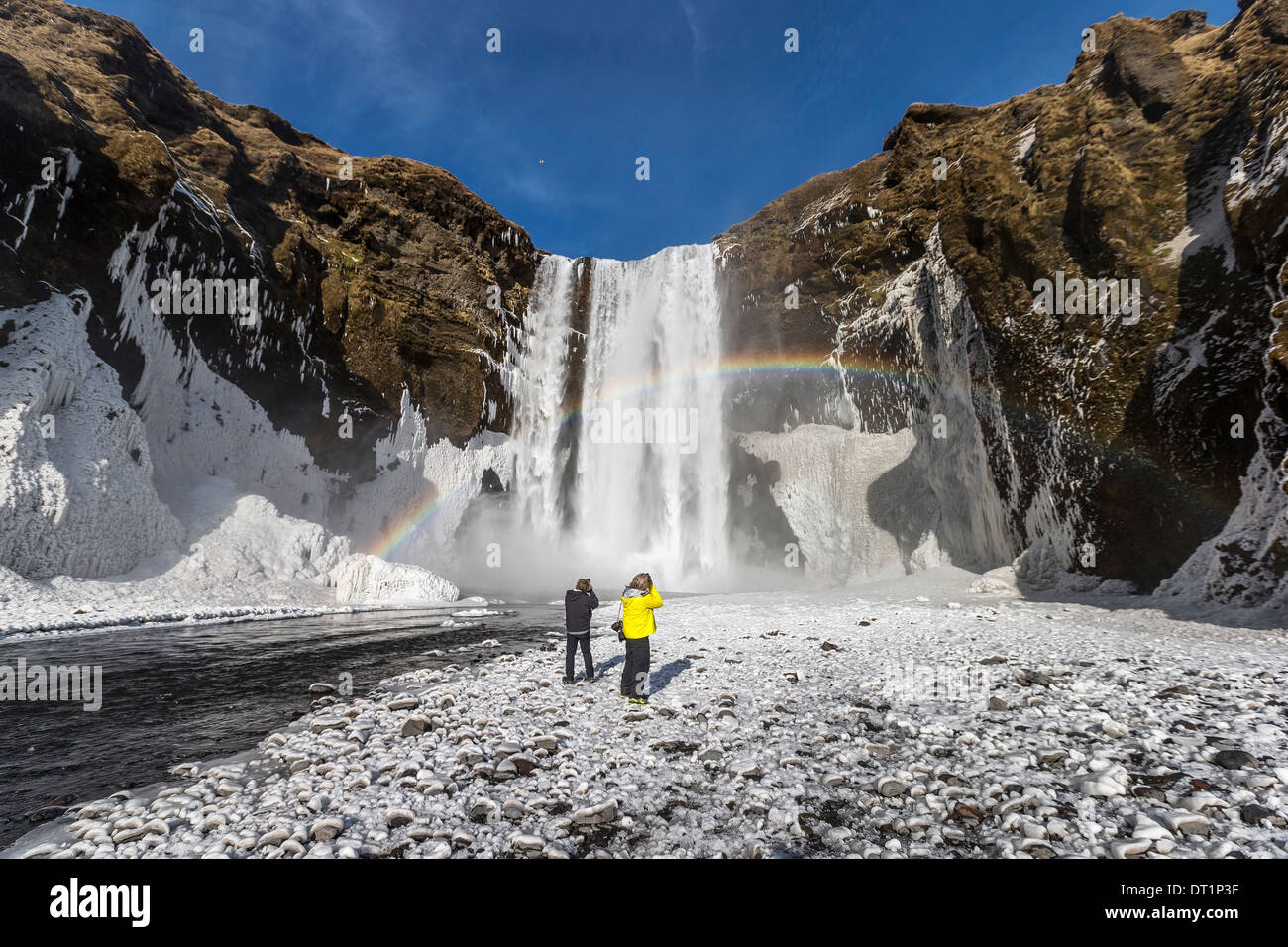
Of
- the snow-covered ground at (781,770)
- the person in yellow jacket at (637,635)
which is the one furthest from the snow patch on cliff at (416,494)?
the person in yellow jacket at (637,635)

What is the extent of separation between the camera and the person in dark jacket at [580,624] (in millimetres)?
9125

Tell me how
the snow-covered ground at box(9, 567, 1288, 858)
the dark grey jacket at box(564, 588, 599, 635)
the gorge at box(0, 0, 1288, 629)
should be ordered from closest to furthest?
1. the snow-covered ground at box(9, 567, 1288, 858)
2. the dark grey jacket at box(564, 588, 599, 635)
3. the gorge at box(0, 0, 1288, 629)

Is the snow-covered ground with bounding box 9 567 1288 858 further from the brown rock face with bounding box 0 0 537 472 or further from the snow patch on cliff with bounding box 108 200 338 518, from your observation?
the brown rock face with bounding box 0 0 537 472

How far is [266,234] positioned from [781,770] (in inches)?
1478

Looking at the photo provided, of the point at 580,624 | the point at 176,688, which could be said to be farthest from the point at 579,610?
the point at 176,688

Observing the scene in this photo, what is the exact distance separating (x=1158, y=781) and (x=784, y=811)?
3.06 m

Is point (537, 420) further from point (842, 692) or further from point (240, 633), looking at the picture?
point (842, 692)

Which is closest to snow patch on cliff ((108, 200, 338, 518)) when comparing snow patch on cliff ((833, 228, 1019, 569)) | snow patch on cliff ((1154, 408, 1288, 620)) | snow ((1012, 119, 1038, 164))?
snow patch on cliff ((833, 228, 1019, 569))

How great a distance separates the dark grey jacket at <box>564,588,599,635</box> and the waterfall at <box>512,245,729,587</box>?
2980 centimetres

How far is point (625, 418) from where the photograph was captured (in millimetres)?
41844

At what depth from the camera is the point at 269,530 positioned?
2528 centimetres

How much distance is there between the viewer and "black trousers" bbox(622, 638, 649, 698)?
26.1ft

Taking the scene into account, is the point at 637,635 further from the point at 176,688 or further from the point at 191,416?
the point at 191,416

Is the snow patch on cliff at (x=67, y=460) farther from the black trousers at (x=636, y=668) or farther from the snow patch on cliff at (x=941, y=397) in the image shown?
the snow patch on cliff at (x=941, y=397)
